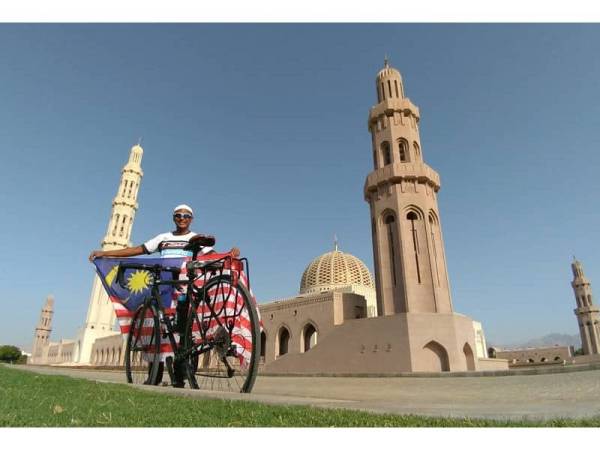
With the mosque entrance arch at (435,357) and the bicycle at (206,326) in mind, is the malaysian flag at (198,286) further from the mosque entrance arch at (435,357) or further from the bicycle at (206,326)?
the mosque entrance arch at (435,357)

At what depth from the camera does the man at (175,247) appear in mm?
4864

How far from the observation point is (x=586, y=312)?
47.2m

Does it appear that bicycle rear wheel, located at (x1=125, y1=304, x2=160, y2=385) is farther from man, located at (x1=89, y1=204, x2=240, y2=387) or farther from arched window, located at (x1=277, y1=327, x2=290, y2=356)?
arched window, located at (x1=277, y1=327, x2=290, y2=356)

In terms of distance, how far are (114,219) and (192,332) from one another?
5114 cm

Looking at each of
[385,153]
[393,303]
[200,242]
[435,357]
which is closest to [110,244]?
[385,153]

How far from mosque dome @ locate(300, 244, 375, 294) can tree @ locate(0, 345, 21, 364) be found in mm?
63330

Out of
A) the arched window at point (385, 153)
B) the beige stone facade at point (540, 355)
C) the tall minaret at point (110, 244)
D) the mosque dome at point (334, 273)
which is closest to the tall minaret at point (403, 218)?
the arched window at point (385, 153)

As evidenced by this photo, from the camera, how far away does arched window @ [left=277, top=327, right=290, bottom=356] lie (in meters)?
28.4

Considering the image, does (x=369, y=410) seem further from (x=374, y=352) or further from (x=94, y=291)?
(x=94, y=291)

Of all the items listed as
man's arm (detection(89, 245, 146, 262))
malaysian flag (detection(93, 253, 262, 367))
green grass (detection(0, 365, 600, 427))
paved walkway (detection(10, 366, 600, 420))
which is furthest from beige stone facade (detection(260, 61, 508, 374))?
green grass (detection(0, 365, 600, 427))

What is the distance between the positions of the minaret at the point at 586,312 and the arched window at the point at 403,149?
39145 mm

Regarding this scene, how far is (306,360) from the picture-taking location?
21609 millimetres

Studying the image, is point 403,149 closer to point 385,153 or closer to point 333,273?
point 385,153

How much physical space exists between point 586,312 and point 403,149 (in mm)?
40162
